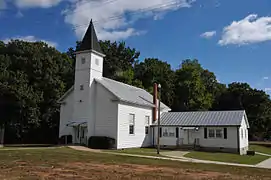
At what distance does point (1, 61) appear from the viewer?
3928 cm

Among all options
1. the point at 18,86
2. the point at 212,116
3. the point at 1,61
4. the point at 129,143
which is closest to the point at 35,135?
the point at 18,86

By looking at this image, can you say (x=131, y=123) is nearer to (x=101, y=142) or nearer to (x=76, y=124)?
(x=101, y=142)

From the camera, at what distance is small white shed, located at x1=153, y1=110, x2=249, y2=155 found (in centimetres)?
3154

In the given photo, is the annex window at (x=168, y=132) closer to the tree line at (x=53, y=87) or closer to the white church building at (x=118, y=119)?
the white church building at (x=118, y=119)

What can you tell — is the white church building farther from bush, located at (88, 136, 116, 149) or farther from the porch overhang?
bush, located at (88, 136, 116, 149)

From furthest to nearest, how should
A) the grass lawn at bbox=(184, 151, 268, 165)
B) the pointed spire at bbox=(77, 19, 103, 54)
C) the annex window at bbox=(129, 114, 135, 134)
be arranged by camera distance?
the annex window at bbox=(129, 114, 135, 134) < the pointed spire at bbox=(77, 19, 103, 54) < the grass lawn at bbox=(184, 151, 268, 165)

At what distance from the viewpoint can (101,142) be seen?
30.1m

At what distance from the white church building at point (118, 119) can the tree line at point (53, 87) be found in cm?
626

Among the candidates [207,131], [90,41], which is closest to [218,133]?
[207,131]

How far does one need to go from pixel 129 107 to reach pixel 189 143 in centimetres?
799

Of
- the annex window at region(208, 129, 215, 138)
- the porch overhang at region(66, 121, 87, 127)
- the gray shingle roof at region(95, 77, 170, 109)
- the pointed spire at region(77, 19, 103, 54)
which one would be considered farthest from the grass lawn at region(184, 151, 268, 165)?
the pointed spire at region(77, 19, 103, 54)

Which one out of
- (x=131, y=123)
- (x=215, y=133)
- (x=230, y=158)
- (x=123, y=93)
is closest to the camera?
(x=230, y=158)

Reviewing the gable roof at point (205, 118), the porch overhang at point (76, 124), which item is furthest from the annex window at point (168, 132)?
the porch overhang at point (76, 124)

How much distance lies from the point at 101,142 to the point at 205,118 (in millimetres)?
12471
